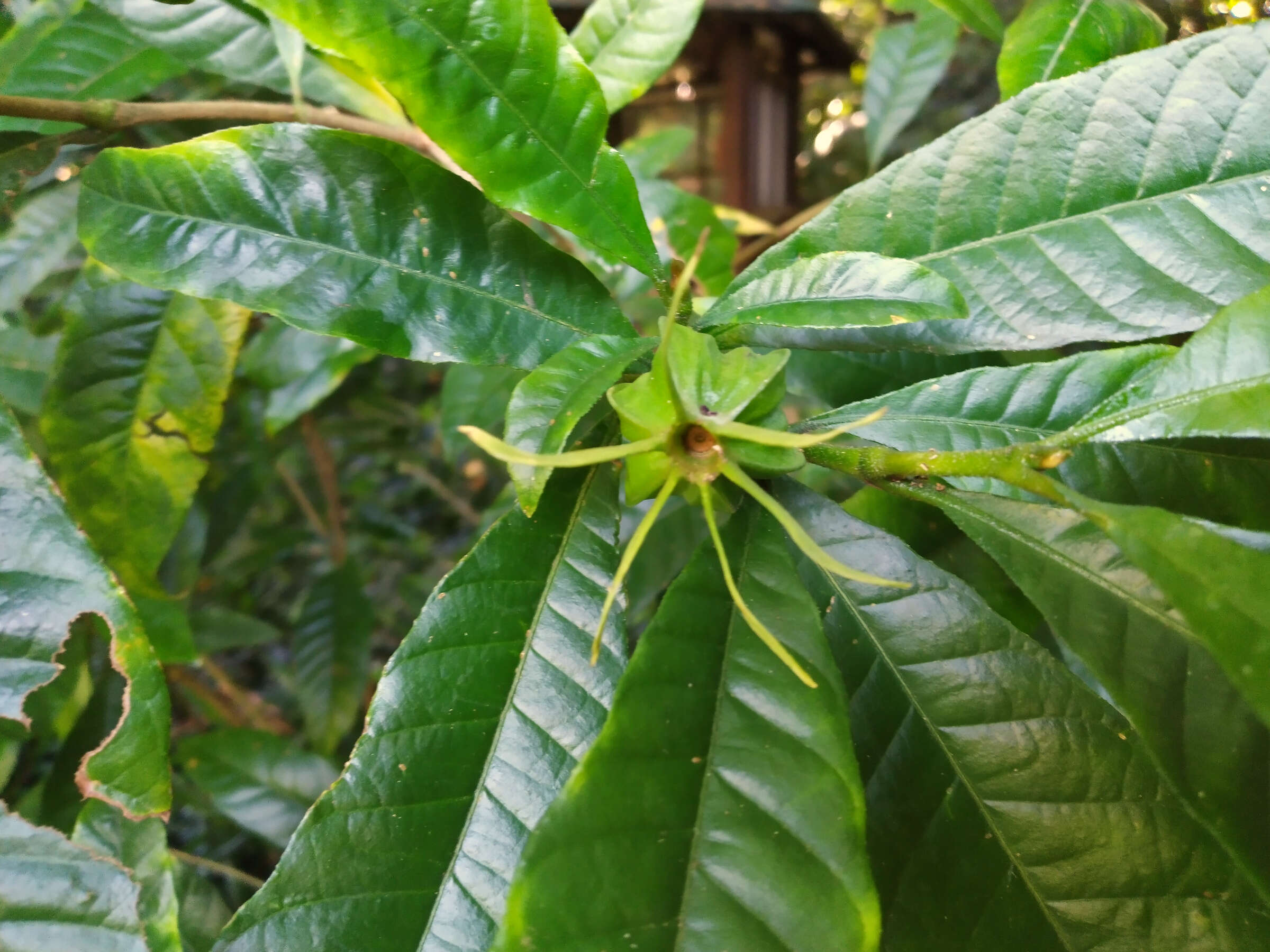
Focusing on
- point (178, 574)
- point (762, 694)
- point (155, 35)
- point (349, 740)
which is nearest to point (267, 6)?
point (155, 35)

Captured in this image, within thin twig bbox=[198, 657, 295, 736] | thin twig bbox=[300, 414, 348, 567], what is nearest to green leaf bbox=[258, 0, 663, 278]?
thin twig bbox=[300, 414, 348, 567]

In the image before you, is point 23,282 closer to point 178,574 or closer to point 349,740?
point 178,574

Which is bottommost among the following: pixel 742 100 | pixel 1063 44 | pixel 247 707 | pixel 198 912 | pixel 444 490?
pixel 198 912

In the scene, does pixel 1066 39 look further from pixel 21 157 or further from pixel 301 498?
pixel 301 498

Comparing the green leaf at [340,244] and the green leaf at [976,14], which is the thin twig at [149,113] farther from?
the green leaf at [976,14]

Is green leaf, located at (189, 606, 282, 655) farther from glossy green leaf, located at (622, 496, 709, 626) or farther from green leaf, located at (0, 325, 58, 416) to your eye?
glossy green leaf, located at (622, 496, 709, 626)

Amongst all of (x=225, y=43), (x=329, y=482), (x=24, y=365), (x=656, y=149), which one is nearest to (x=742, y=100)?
(x=656, y=149)

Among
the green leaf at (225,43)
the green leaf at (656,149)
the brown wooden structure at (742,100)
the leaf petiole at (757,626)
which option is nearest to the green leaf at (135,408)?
the green leaf at (225,43)

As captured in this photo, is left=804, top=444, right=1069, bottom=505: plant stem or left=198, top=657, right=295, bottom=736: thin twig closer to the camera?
left=804, top=444, right=1069, bottom=505: plant stem
